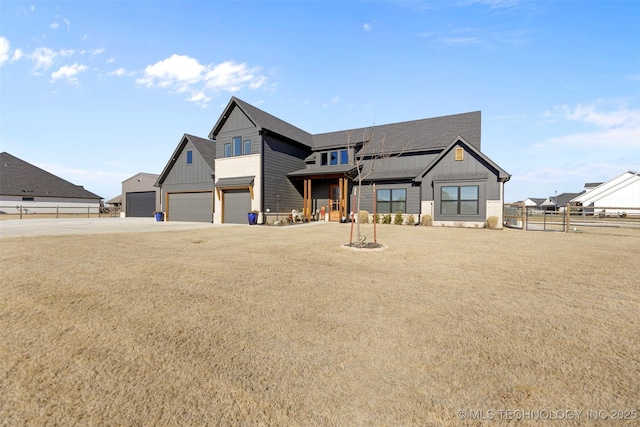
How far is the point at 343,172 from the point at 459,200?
798 cm

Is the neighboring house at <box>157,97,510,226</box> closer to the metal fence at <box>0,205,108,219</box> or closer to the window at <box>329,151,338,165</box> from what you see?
the window at <box>329,151,338,165</box>

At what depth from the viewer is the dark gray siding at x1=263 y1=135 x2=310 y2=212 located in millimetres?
19750

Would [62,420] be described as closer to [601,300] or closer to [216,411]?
[216,411]

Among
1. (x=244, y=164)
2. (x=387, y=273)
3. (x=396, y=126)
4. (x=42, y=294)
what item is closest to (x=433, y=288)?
(x=387, y=273)

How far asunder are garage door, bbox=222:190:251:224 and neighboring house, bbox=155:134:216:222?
1.59 m

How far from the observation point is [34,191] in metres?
36.1

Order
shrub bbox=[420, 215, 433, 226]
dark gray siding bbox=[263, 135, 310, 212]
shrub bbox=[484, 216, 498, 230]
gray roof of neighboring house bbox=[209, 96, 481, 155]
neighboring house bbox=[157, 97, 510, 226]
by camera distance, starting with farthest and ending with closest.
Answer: gray roof of neighboring house bbox=[209, 96, 481, 155], dark gray siding bbox=[263, 135, 310, 212], shrub bbox=[420, 215, 433, 226], neighboring house bbox=[157, 97, 510, 226], shrub bbox=[484, 216, 498, 230]

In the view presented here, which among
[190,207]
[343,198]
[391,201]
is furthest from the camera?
Answer: [190,207]

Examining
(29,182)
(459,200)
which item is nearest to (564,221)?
(459,200)

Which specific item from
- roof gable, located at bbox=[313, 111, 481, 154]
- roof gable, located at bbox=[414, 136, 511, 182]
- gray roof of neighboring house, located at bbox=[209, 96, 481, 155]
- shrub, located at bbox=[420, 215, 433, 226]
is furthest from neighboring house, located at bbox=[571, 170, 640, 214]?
shrub, located at bbox=[420, 215, 433, 226]

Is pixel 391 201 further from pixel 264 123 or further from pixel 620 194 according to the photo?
pixel 620 194

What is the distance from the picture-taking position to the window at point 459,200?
57.2ft

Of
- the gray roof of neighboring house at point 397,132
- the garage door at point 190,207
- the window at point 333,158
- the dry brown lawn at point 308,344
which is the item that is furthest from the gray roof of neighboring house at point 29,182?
the dry brown lawn at point 308,344

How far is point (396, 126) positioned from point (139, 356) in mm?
25227
